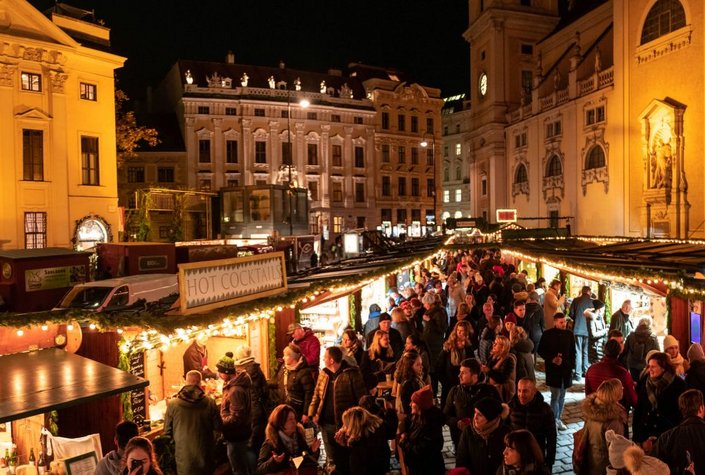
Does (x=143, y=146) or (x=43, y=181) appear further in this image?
(x=143, y=146)

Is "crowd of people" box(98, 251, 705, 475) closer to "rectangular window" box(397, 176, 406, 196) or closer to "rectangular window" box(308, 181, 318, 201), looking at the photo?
"rectangular window" box(308, 181, 318, 201)

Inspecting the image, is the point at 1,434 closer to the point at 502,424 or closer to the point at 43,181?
the point at 502,424

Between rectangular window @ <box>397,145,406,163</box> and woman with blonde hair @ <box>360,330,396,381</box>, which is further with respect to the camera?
rectangular window @ <box>397,145,406,163</box>

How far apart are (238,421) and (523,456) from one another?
353 centimetres

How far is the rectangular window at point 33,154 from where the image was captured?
24.7 meters

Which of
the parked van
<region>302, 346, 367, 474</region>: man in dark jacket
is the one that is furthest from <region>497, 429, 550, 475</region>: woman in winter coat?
the parked van

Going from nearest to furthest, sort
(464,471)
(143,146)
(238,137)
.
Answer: (464,471) → (143,146) → (238,137)

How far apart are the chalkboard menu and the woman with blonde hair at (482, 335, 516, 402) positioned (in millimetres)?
4353

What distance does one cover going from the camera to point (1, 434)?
22.1 feet

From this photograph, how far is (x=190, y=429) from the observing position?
6.38 m

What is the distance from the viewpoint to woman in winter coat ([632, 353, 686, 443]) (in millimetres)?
6387

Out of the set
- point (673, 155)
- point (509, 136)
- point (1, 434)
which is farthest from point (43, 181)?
point (509, 136)

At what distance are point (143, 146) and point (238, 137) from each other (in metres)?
7.86

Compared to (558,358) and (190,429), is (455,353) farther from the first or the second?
(190,429)
